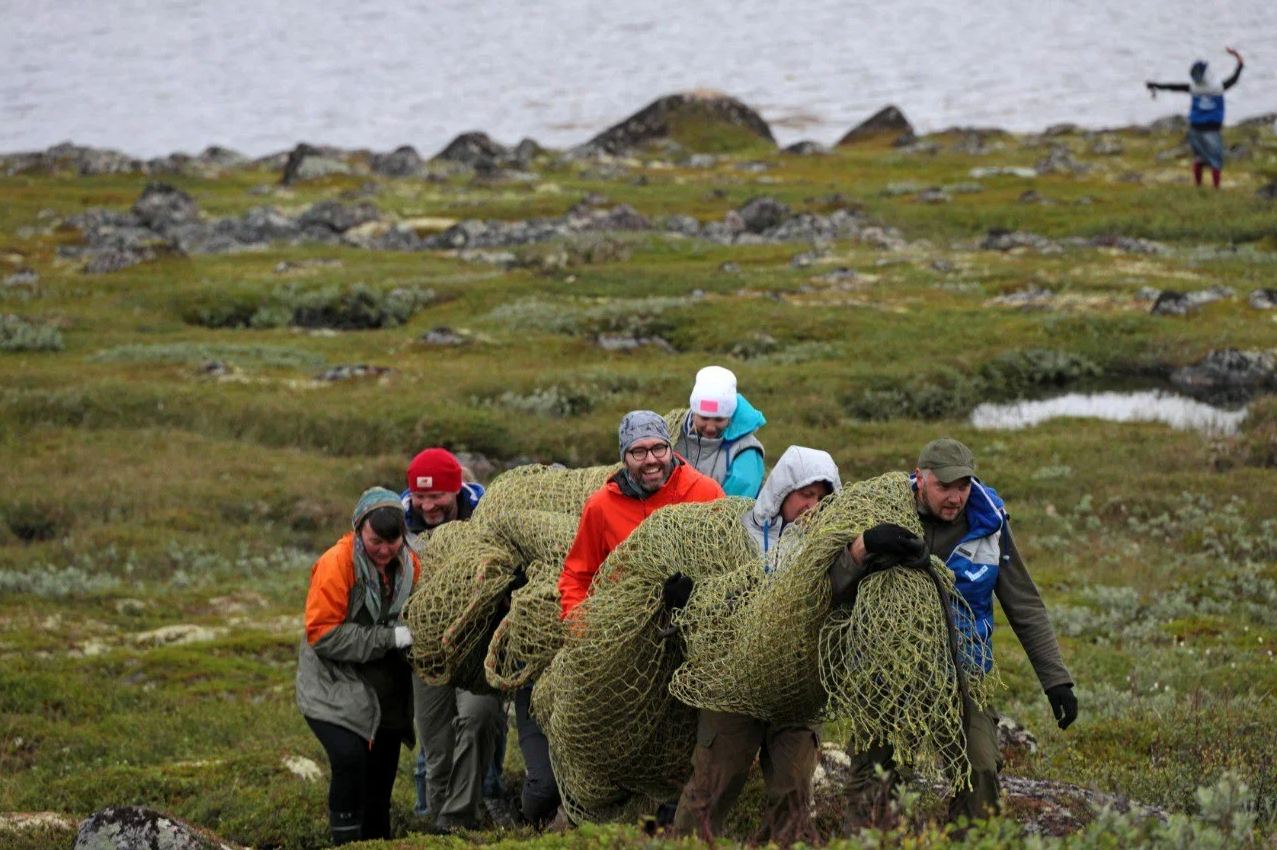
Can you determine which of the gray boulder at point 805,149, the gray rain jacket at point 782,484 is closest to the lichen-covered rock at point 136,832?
the gray rain jacket at point 782,484

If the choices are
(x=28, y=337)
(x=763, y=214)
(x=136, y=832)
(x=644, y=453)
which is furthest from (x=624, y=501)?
(x=763, y=214)

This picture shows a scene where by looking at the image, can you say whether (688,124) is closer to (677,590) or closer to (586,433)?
(586,433)

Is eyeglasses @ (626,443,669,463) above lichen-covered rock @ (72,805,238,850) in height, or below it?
above

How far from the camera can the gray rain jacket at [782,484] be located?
886cm

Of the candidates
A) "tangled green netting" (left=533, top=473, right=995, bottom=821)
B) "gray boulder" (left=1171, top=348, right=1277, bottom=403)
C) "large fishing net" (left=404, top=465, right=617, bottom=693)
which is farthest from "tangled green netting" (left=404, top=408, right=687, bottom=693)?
"gray boulder" (left=1171, top=348, right=1277, bottom=403)

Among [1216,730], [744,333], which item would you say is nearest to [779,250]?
[744,333]

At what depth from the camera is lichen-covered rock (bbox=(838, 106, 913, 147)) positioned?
4156 inches

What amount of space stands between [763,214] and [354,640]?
52015mm

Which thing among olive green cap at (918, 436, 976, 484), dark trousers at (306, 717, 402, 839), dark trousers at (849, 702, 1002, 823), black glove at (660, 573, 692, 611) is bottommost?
dark trousers at (306, 717, 402, 839)

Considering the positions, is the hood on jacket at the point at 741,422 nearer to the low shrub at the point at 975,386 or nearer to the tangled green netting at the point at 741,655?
the tangled green netting at the point at 741,655

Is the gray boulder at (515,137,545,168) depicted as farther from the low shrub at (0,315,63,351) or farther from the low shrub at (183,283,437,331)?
the low shrub at (0,315,63,351)

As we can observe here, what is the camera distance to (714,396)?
1060 cm

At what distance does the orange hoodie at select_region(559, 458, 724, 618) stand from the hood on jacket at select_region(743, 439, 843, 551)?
50 centimetres

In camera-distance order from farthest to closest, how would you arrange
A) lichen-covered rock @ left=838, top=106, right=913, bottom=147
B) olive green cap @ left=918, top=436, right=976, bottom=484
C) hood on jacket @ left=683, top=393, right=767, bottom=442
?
1. lichen-covered rock @ left=838, top=106, right=913, bottom=147
2. hood on jacket @ left=683, top=393, right=767, bottom=442
3. olive green cap @ left=918, top=436, right=976, bottom=484
